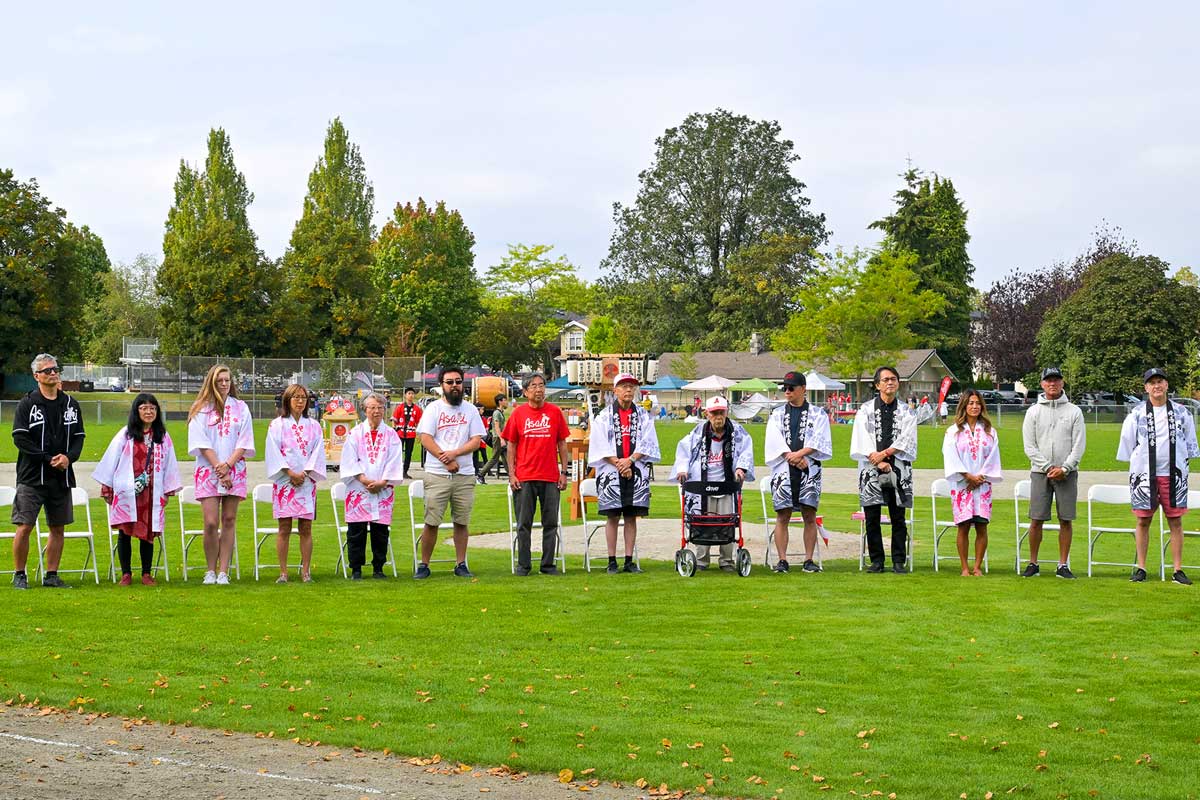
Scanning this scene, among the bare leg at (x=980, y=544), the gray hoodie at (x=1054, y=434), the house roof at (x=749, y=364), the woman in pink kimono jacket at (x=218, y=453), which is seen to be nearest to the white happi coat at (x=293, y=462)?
the woman in pink kimono jacket at (x=218, y=453)

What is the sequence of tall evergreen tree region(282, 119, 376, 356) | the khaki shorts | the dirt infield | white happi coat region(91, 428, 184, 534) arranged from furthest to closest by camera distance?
tall evergreen tree region(282, 119, 376, 356)
the khaki shorts
white happi coat region(91, 428, 184, 534)
the dirt infield

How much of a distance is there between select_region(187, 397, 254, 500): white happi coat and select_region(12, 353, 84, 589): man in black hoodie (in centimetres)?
97

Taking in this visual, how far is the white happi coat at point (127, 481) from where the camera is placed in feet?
39.7

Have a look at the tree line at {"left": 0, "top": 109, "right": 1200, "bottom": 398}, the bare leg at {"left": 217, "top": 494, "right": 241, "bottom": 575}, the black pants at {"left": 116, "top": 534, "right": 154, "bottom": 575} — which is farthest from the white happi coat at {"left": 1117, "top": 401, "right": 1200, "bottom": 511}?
the tree line at {"left": 0, "top": 109, "right": 1200, "bottom": 398}

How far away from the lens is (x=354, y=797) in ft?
20.0

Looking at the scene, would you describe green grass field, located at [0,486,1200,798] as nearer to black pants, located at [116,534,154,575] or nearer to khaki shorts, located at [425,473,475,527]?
black pants, located at [116,534,154,575]

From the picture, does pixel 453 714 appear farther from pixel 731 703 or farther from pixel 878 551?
pixel 878 551

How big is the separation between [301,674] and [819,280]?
6429 centimetres

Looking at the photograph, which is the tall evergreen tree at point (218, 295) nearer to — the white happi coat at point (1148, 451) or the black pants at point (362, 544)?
the black pants at point (362, 544)

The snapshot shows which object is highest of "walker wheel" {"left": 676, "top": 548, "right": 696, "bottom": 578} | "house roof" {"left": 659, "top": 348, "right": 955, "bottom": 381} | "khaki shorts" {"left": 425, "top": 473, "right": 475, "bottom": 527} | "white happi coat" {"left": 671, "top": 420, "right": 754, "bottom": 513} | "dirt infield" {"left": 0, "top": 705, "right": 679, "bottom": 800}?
"house roof" {"left": 659, "top": 348, "right": 955, "bottom": 381}

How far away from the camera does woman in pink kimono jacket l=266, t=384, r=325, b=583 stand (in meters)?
12.4

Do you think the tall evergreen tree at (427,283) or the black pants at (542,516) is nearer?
the black pants at (542,516)

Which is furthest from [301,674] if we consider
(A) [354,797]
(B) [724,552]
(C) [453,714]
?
(B) [724,552]

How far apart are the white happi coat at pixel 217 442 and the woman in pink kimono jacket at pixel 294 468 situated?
0.27m
